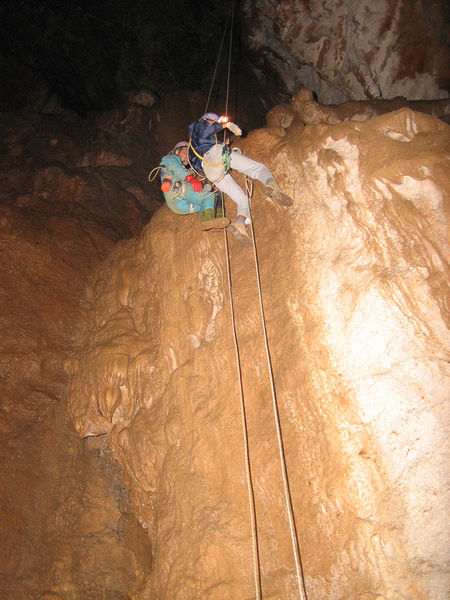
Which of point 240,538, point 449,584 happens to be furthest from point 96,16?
point 449,584

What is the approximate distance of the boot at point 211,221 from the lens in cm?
464

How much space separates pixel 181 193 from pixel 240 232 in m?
1.26

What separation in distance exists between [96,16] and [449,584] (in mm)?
14279

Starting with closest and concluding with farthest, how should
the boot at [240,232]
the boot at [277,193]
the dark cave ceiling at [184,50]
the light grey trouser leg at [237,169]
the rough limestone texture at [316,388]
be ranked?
the rough limestone texture at [316,388] < the boot at [277,193] < the light grey trouser leg at [237,169] < the boot at [240,232] < the dark cave ceiling at [184,50]

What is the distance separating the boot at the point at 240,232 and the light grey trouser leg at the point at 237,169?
193 mm

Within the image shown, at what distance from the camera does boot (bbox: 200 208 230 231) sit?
183 inches

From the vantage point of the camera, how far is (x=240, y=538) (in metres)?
3.74

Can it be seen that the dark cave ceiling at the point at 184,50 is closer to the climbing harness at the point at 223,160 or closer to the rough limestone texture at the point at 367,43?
the rough limestone texture at the point at 367,43

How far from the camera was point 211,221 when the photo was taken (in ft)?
15.4

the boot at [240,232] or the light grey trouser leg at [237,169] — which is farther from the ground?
the light grey trouser leg at [237,169]

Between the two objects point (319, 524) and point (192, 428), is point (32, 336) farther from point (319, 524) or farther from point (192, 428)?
point (319, 524)

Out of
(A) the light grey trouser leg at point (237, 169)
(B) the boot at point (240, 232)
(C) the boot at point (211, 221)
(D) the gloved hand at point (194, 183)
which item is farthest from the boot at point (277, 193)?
(D) the gloved hand at point (194, 183)

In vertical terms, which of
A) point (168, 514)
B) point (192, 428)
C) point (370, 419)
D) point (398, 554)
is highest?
point (192, 428)

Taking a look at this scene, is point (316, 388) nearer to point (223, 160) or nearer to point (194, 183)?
point (223, 160)
